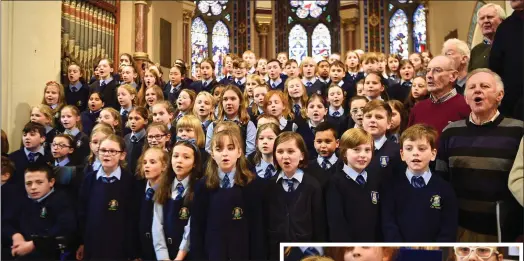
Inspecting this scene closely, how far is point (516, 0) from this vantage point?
3.10 meters

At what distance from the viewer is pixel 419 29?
1123 centimetres

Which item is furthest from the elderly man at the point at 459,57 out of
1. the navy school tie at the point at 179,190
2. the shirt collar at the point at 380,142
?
the navy school tie at the point at 179,190

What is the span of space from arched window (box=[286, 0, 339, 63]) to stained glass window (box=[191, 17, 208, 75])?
2.05 m

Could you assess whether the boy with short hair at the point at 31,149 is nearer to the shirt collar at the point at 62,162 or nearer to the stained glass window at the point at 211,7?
the shirt collar at the point at 62,162

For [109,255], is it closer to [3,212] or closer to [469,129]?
[3,212]

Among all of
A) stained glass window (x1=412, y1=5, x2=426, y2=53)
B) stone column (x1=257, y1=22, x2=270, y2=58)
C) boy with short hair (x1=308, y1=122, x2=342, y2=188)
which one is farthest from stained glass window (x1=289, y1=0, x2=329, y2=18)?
boy with short hair (x1=308, y1=122, x2=342, y2=188)

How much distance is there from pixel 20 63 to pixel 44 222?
5.66ft

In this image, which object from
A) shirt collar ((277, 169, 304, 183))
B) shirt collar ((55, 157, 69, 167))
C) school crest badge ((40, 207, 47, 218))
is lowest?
school crest badge ((40, 207, 47, 218))

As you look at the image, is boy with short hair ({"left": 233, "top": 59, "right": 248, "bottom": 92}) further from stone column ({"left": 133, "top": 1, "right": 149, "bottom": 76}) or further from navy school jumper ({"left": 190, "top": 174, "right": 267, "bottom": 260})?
navy school jumper ({"left": 190, "top": 174, "right": 267, "bottom": 260})

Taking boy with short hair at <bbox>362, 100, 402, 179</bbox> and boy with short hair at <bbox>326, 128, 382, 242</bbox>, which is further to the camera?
boy with short hair at <bbox>362, 100, 402, 179</bbox>

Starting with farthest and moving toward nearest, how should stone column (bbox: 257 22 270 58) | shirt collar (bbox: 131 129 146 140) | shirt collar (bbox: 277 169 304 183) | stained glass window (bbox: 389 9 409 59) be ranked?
stone column (bbox: 257 22 270 58) < stained glass window (bbox: 389 9 409 59) < shirt collar (bbox: 131 129 146 140) < shirt collar (bbox: 277 169 304 183)

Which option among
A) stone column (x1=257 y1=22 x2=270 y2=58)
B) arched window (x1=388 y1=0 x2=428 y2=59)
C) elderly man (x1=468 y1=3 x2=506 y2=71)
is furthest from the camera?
stone column (x1=257 y1=22 x2=270 y2=58)

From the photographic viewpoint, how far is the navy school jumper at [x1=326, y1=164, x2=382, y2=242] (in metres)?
2.74

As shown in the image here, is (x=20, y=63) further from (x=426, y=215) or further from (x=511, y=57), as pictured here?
(x=511, y=57)
